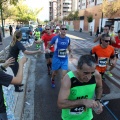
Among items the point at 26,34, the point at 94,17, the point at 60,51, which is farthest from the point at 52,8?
the point at 60,51

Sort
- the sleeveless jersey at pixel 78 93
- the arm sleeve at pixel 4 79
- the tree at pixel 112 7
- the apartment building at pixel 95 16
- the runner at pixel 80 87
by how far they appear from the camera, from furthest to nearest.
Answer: the apartment building at pixel 95 16, the tree at pixel 112 7, the arm sleeve at pixel 4 79, the sleeveless jersey at pixel 78 93, the runner at pixel 80 87

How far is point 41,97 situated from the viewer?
530cm

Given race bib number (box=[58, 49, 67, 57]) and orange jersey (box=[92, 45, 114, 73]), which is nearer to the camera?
orange jersey (box=[92, 45, 114, 73])

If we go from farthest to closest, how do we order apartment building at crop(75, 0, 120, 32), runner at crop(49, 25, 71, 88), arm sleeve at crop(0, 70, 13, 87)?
apartment building at crop(75, 0, 120, 32)
runner at crop(49, 25, 71, 88)
arm sleeve at crop(0, 70, 13, 87)

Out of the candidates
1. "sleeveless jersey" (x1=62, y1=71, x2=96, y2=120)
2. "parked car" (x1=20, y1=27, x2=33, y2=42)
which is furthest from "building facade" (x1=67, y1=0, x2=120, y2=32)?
"sleeveless jersey" (x1=62, y1=71, x2=96, y2=120)

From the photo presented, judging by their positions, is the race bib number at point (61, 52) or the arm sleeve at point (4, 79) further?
the race bib number at point (61, 52)

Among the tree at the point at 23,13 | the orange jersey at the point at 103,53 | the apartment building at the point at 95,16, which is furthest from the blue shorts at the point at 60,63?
the tree at the point at 23,13

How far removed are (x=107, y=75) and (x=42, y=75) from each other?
2662 mm

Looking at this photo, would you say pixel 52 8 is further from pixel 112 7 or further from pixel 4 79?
pixel 4 79

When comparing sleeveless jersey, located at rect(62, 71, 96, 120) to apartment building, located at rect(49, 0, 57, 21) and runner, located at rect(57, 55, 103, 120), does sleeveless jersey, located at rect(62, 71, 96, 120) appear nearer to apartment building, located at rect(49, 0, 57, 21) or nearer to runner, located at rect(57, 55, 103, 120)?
runner, located at rect(57, 55, 103, 120)

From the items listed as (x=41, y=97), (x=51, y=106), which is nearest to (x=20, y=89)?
(x=41, y=97)

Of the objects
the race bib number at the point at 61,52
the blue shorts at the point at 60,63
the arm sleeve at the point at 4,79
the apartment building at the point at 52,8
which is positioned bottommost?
the blue shorts at the point at 60,63

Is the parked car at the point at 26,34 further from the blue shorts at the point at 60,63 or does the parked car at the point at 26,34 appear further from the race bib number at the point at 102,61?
the race bib number at the point at 102,61

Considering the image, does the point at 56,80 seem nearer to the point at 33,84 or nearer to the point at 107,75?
the point at 33,84
